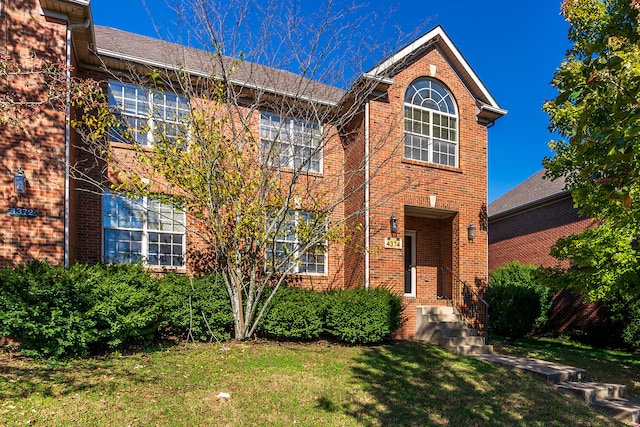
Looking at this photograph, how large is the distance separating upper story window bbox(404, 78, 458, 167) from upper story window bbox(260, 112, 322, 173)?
2.68 metres

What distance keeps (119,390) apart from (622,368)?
1093cm

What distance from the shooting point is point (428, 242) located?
13.3 m

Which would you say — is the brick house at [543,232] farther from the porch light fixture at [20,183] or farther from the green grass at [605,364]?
the porch light fixture at [20,183]

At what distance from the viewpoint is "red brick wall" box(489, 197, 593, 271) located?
17375 millimetres

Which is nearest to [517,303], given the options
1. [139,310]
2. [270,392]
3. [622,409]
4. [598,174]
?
[622,409]

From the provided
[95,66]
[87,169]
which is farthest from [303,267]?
[95,66]

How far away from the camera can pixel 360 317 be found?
31.7 ft

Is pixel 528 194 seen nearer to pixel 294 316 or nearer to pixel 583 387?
pixel 583 387

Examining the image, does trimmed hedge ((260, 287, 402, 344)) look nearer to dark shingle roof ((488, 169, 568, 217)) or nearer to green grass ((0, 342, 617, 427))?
green grass ((0, 342, 617, 427))

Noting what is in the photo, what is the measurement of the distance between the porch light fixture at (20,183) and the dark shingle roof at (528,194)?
17.0 m

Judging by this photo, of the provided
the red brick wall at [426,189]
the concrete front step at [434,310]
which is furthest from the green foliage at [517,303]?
the concrete front step at [434,310]

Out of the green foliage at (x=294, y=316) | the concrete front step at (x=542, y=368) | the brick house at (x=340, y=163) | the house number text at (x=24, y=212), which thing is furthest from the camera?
the green foliage at (x=294, y=316)

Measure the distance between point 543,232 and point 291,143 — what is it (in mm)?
13935

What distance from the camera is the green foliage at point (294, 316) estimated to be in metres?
9.42
